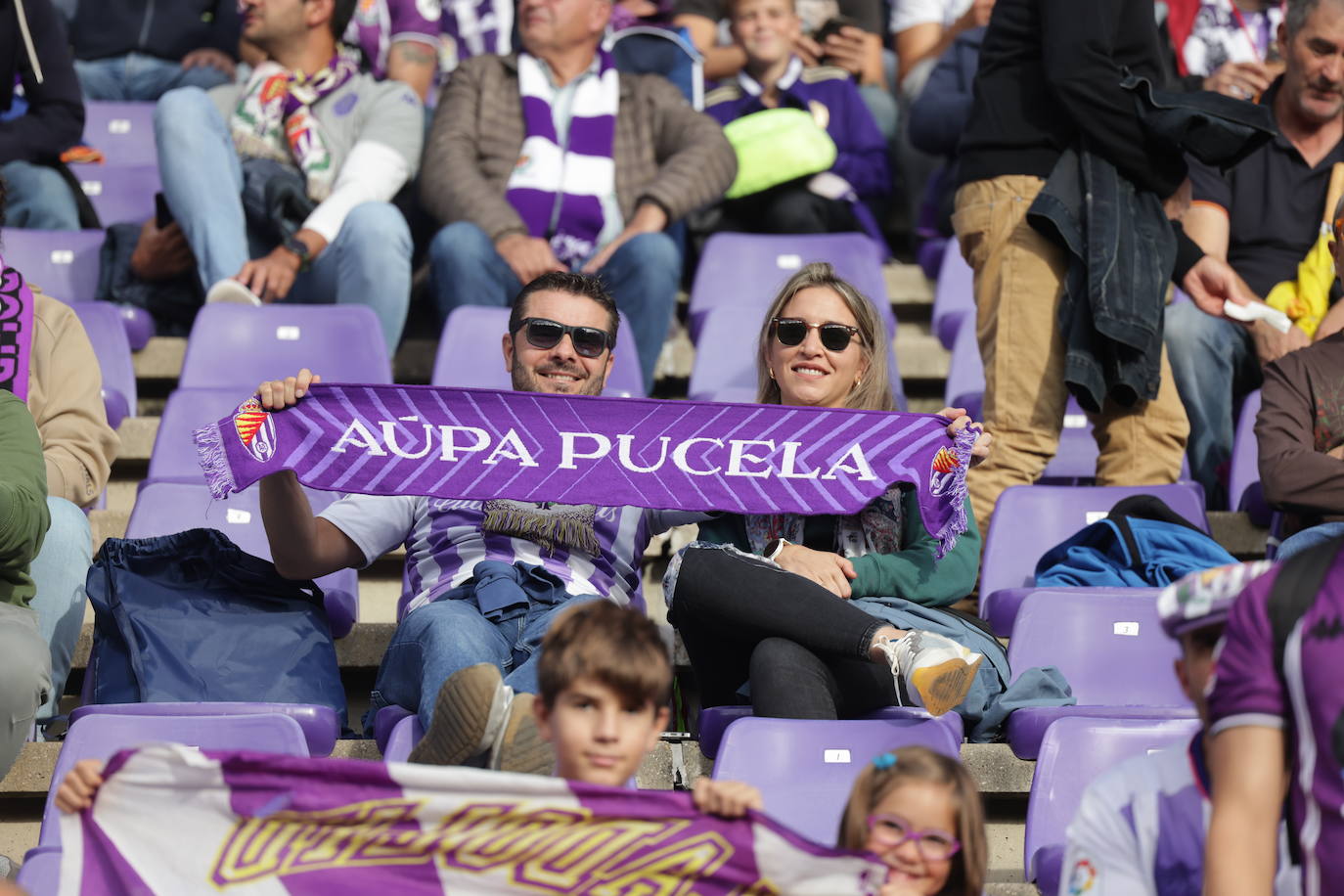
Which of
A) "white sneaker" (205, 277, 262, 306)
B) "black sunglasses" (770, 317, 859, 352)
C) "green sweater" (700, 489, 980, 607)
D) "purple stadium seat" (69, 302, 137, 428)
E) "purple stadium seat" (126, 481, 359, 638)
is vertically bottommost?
"purple stadium seat" (126, 481, 359, 638)

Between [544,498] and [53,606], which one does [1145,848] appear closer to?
[544,498]

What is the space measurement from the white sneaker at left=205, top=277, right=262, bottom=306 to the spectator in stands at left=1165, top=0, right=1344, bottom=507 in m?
2.65

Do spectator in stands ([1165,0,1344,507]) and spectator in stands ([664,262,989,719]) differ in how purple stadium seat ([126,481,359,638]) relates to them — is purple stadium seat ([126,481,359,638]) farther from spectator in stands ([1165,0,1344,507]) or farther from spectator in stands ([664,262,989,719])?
spectator in stands ([1165,0,1344,507])

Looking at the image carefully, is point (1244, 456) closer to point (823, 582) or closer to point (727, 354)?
point (727, 354)

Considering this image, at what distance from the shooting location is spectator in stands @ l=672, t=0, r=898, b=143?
22.4 ft

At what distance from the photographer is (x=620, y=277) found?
17.6 feet

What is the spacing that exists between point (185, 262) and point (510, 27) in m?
2.08

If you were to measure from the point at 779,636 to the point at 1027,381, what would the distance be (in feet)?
4.38

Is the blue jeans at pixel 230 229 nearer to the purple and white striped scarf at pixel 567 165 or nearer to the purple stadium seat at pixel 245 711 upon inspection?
the purple and white striped scarf at pixel 567 165

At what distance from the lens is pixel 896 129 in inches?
272

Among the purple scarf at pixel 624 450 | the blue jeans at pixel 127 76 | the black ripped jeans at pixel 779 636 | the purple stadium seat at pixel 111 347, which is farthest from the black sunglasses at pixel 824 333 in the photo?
the blue jeans at pixel 127 76

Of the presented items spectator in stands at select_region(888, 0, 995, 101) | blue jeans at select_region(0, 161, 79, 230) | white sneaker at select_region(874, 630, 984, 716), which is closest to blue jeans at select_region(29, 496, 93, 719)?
white sneaker at select_region(874, 630, 984, 716)

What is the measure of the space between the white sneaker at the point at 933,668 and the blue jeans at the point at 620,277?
223 centimetres

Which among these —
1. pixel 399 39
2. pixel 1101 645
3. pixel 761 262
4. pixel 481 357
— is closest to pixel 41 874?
pixel 1101 645
